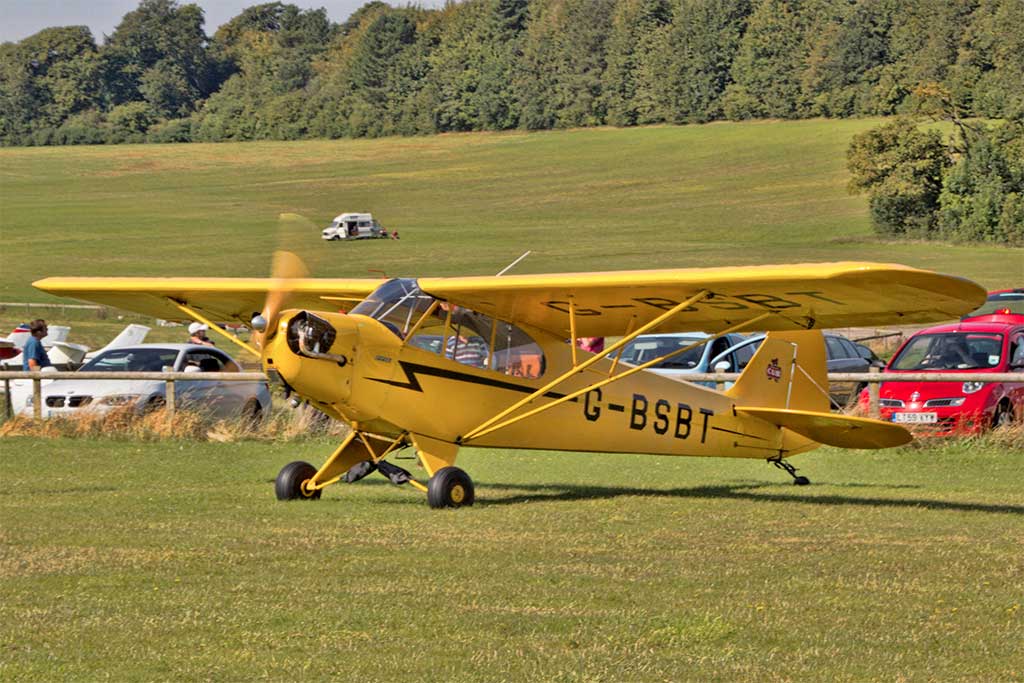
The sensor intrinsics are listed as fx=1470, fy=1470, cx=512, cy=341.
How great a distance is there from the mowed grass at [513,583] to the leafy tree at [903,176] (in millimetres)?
70315

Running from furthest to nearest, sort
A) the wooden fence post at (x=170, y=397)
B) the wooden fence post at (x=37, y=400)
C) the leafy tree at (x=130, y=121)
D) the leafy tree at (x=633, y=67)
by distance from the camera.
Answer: the leafy tree at (x=130, y=121), the leafy tree at (x=633, y=67), the wooden fence post at (x=37, y=400), the wooden fence post at (x=170, y=397)

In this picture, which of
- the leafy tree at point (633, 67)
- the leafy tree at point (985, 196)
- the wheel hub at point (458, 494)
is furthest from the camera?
the leafy tree at point (633, 67)

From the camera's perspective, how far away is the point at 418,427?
Result: 40.8ft

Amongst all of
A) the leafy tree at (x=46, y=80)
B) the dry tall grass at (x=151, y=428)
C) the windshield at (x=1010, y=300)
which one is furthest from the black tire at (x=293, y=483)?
the leafy tree at (x=46, y=80)

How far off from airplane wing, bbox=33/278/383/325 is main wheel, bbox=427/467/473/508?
2013 millimetres

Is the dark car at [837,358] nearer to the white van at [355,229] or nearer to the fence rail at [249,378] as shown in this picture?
the fence rail at [249,378]

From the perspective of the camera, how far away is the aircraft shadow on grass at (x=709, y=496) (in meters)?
12.8

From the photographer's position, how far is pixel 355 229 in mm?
88750

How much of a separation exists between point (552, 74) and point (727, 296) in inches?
4785

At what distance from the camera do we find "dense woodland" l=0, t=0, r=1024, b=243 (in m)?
89.6

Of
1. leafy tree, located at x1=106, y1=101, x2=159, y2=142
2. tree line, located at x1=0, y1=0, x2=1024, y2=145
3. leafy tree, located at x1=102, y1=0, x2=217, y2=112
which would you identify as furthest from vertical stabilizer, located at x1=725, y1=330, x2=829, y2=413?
leafy tree, located at x1=102, y1=0, x2=217, y2=112

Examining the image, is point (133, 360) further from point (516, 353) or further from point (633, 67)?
point (633, 67)

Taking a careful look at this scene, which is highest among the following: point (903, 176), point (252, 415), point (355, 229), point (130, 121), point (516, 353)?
point (130, 121)

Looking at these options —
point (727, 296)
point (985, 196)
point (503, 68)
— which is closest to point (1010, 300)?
point (727, 296)
